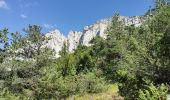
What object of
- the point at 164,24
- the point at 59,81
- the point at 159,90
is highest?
the point at 164,24

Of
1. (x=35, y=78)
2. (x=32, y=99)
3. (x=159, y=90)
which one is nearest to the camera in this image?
(x=159, y=90)

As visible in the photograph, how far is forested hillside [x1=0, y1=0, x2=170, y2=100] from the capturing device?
23.5 meters

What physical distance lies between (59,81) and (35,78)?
12.9ft

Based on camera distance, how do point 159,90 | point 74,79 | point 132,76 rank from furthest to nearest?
point 74,79
point 132,76
point 159,90

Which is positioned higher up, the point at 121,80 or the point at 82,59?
the point at 82,59

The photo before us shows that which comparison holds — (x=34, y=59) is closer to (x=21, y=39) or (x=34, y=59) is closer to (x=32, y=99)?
(x=21, y=39)

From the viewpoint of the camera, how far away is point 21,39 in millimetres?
44250

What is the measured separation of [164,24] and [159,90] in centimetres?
634

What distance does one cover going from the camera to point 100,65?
59125 mm

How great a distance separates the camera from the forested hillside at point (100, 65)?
77.3ft

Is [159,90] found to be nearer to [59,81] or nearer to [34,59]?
[59,81]

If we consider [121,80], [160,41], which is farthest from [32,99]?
[160,41]

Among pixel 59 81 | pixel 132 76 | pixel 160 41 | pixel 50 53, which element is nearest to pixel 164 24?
pixel 160 41

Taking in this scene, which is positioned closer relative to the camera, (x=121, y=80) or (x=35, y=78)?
(x=121, y=80)
